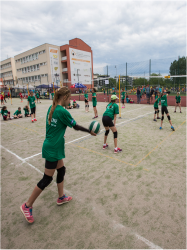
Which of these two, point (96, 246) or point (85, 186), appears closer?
point (96, 246)

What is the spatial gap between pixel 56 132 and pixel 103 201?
175cm

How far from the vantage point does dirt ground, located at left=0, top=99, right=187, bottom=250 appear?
2336 mm

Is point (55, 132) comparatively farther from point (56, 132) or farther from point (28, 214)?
point (28, 214)

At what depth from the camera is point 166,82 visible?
1158 inches

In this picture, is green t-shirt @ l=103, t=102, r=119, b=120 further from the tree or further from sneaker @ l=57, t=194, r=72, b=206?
the tree

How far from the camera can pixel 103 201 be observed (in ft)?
10.2

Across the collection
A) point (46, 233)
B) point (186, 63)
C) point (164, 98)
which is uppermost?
point (186, 63)

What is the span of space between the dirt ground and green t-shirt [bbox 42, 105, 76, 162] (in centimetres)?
120

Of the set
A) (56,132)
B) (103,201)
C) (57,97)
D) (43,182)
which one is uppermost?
(57,97)

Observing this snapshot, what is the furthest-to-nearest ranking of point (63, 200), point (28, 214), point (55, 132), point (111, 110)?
1. point (111, 110)
2. point (63, 200)
3. point (28, 214)
4. point (55, 132)

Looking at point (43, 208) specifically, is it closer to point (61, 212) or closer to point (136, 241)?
point (61, 212)

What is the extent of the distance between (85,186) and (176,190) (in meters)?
2.01

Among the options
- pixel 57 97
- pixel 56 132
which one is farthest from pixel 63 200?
pixel 57 97

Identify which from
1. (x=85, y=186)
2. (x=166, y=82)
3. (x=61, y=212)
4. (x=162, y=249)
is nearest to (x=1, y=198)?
(x=61, y=212)
